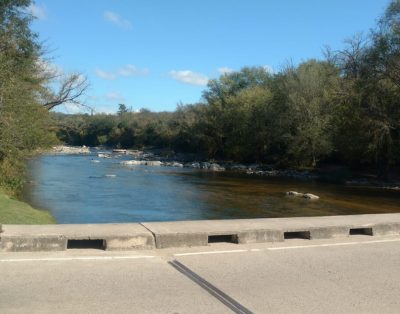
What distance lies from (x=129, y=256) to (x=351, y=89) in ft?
116

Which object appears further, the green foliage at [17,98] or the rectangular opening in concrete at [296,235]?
the green foliage at [17,98]

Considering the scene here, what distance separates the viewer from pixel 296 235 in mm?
9844

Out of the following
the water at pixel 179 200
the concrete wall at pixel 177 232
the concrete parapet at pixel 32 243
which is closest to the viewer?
the concrete parapet at pixel 32 243

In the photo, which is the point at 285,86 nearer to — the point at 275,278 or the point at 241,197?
the point at 241,197

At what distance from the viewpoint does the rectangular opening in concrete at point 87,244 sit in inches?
315

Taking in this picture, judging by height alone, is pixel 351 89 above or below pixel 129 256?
above

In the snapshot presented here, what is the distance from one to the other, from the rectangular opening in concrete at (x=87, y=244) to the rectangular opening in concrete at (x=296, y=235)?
3744 mm

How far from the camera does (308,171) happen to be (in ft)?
168

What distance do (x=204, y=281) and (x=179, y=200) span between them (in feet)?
66.5

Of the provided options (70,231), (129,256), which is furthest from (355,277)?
(70,231)

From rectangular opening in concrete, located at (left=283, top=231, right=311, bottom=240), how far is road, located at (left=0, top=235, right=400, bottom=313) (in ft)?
3.45

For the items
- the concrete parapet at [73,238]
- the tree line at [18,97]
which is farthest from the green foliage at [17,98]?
the concrete parapet at [73,238]

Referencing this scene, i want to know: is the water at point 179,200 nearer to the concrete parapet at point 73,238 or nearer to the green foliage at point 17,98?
the green foliage at point 17,98

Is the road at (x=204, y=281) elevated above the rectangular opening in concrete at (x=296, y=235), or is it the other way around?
the rectangular opening in concrete at (x=296, y=235)
